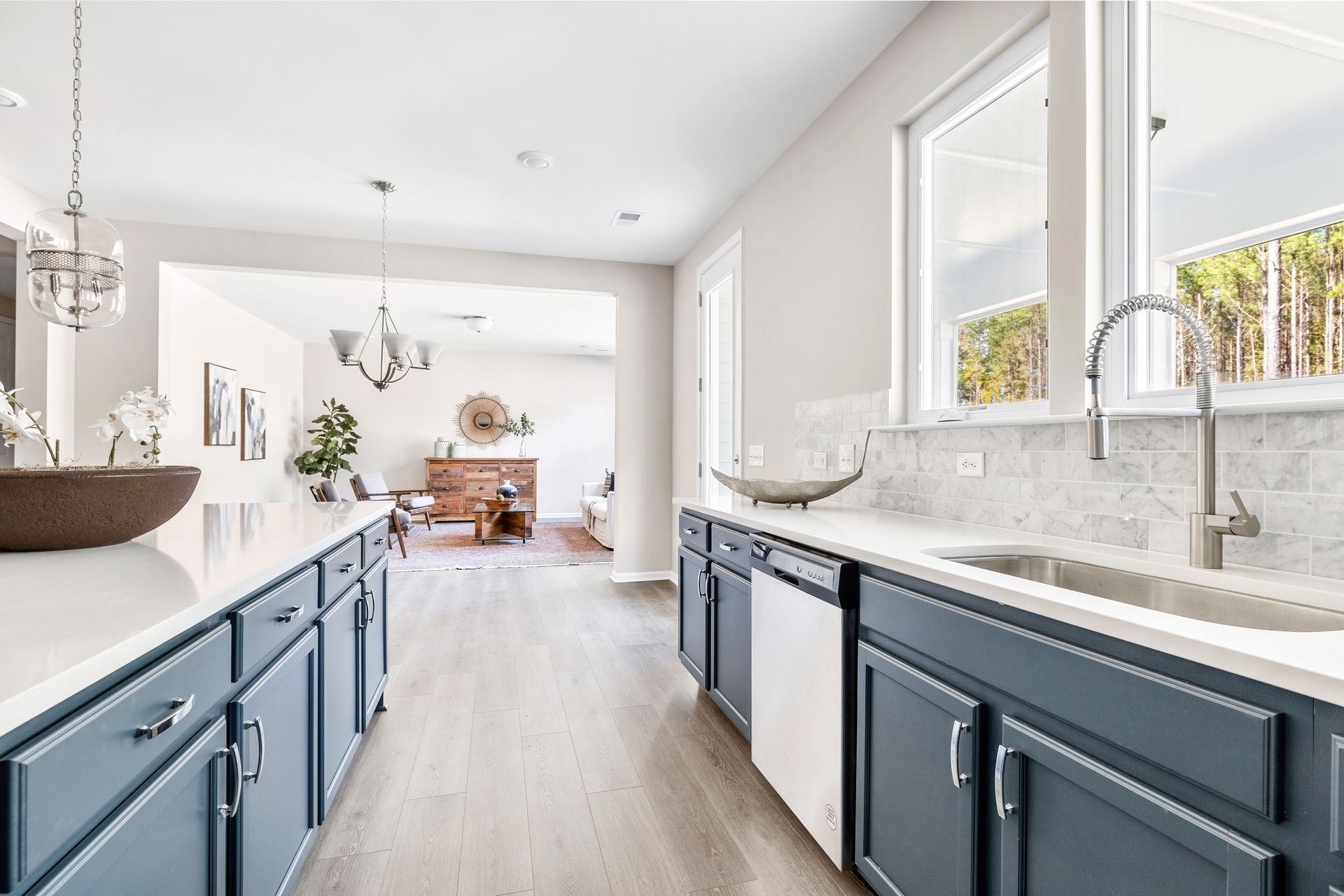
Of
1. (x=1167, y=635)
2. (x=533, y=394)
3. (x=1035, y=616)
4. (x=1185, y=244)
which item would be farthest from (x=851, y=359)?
(x=533, y=394)

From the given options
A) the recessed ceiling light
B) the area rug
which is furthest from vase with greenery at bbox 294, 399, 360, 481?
the recessed ceiling light

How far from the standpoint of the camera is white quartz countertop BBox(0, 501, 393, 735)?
2.24ft

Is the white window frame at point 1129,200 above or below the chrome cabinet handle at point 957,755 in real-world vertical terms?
above

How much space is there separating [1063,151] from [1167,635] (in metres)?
1.43

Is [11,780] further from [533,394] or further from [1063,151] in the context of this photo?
[533,394]

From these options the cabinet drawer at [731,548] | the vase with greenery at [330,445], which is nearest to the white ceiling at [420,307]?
the vase with greenery at [330,445]

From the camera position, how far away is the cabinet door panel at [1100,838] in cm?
74

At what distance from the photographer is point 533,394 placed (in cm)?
980

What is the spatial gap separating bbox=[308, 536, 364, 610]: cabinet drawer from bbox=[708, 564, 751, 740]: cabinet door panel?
125 cm

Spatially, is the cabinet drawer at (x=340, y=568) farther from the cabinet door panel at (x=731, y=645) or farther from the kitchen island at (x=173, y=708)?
the cabinet door panel at (x=731, y=645)

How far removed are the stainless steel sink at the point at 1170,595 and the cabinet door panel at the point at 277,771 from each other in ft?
4.97

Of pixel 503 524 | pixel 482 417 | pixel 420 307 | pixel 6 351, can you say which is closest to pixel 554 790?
pixel 503 524

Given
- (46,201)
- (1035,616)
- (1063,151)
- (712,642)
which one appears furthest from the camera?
(46,201)

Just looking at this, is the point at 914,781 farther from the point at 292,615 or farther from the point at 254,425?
the point at 254,425
